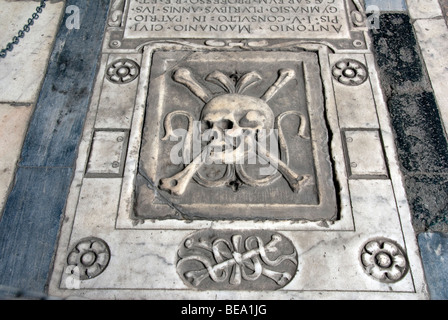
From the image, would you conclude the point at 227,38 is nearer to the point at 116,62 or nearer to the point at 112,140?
the point at 116,62

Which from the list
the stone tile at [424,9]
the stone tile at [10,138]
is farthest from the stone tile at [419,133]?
the stone tile at [10,138]

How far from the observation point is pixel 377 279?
2352mm

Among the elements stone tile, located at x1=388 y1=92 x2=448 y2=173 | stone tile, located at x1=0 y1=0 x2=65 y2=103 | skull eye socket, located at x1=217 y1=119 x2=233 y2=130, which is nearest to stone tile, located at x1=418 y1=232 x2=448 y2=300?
stone tile, located at x1=388 y1=92 x2=448 y2=173

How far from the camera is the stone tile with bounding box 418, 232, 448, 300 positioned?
2.33 m

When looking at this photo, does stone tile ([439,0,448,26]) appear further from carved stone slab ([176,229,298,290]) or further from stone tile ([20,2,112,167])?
stone tile ([20,2,112,167])

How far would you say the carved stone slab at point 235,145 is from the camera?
258 centimetres

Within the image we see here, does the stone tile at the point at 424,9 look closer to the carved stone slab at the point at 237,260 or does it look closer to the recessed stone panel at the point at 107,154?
the carved stone slab at the point at 237,260

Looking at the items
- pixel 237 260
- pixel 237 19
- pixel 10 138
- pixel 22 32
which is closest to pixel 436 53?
pixel 237 19

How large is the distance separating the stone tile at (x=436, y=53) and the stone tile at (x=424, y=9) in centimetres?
7

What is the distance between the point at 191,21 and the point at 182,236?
185 centimetres

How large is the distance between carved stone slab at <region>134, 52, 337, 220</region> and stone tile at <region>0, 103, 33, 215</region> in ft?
2.88
